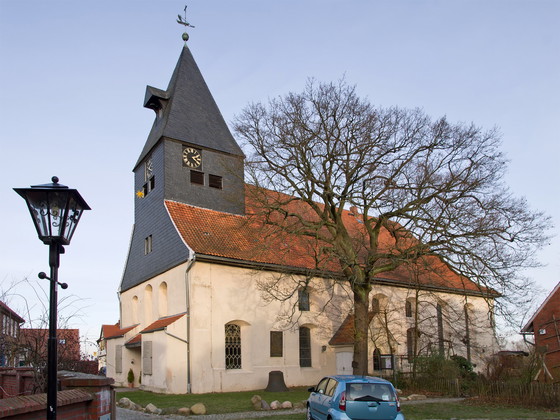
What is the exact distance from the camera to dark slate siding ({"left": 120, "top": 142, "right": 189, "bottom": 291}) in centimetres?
2478

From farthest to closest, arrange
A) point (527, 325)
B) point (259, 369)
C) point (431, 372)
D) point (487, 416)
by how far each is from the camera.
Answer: point (527, 325), point (259, 369), point (431, 372), point (487, 416)

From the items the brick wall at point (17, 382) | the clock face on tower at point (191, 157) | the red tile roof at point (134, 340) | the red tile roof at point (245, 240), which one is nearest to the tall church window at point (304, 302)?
the red tile roof at point (245, 240)

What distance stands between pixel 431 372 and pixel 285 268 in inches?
306

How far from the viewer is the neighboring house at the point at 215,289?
74.6 feet

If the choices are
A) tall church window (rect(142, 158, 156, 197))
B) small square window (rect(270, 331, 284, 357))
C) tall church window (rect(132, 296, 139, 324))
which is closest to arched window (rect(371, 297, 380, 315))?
small square window (rect(270, 331, 284, 357))

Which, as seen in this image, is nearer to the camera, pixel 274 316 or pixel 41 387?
pixel 41 387

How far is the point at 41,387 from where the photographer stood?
865 centimetres

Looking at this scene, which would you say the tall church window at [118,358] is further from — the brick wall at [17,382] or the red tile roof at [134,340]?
the brick wall at [17,382]

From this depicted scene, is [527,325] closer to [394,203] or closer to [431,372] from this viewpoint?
[431,372]

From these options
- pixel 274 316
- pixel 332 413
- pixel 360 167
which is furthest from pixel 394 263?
pixel 332 413

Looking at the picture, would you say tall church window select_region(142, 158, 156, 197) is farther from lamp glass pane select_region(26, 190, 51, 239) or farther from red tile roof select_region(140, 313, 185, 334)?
lamp glass pane select_region(26, 190, 51, 239)

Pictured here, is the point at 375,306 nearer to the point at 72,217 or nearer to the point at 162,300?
the point at 162,300

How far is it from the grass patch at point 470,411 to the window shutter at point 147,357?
38.3 ft

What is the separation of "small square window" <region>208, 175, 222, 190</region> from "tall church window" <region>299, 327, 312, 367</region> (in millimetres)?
8541
